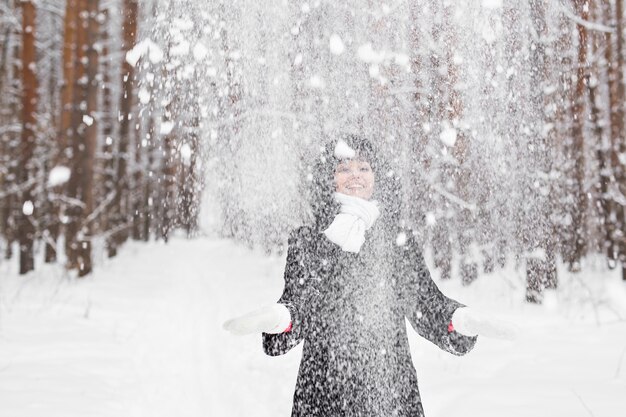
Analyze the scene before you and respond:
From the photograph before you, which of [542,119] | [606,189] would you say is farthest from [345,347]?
[606,189]

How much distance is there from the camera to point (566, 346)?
4.89m

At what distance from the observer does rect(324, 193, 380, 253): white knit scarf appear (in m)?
2.18

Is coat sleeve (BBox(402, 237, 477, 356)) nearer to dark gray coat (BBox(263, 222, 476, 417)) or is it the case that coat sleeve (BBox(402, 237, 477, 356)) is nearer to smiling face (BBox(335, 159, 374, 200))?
dark gray coat (BBox(263, 222, 476, 417))

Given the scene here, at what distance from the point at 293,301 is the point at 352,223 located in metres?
0.42

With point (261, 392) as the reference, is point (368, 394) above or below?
above

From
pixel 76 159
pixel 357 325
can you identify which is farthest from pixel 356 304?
pixel 76 159

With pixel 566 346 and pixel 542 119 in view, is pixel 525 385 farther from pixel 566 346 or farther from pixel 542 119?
pixel 542 119

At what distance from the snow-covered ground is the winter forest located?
0.03 m

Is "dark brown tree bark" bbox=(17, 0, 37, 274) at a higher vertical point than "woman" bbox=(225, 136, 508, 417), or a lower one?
higher

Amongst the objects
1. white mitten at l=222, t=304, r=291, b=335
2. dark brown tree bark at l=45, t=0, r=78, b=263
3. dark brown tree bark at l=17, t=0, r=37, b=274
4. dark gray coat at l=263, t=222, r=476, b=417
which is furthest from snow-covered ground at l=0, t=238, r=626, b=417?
dark brown tree bark at l=45, t=0, r=78, b=263

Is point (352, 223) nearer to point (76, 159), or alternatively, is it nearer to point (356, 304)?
point (356, 304)

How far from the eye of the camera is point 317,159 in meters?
2.45

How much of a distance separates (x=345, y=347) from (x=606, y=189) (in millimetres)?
9394

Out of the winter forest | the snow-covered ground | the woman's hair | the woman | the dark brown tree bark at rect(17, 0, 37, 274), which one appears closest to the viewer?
the woman
